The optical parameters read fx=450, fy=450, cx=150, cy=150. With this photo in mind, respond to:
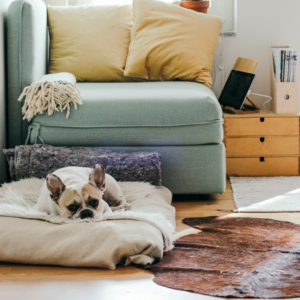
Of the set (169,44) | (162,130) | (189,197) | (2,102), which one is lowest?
(189,197)

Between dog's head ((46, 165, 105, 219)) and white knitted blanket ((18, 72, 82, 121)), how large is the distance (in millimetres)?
601

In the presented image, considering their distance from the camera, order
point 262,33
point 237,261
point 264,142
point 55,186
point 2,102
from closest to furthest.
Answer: point 237,261 → point 55,186 → point 2,102 → point 264,142 → point 262,33

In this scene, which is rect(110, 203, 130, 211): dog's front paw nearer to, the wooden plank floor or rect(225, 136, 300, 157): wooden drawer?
the wooden plank floor

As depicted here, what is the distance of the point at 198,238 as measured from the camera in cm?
169

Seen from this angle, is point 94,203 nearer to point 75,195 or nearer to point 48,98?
point 75,195

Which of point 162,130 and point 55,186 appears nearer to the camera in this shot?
point 55,186

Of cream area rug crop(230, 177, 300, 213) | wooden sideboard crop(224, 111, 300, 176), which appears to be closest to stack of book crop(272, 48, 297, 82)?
wooden sideboard crop(224, 111, 300, 176)

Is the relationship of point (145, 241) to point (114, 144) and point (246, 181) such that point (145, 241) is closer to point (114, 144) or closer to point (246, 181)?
point (114, 144)

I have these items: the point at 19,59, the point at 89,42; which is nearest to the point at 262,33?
the point at 89,42

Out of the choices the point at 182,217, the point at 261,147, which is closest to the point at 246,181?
the point at 261,147

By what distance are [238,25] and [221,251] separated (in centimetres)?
210

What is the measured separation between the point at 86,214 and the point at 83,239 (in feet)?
0.47

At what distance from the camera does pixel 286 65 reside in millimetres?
2719

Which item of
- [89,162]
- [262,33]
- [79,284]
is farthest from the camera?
[262,33]
